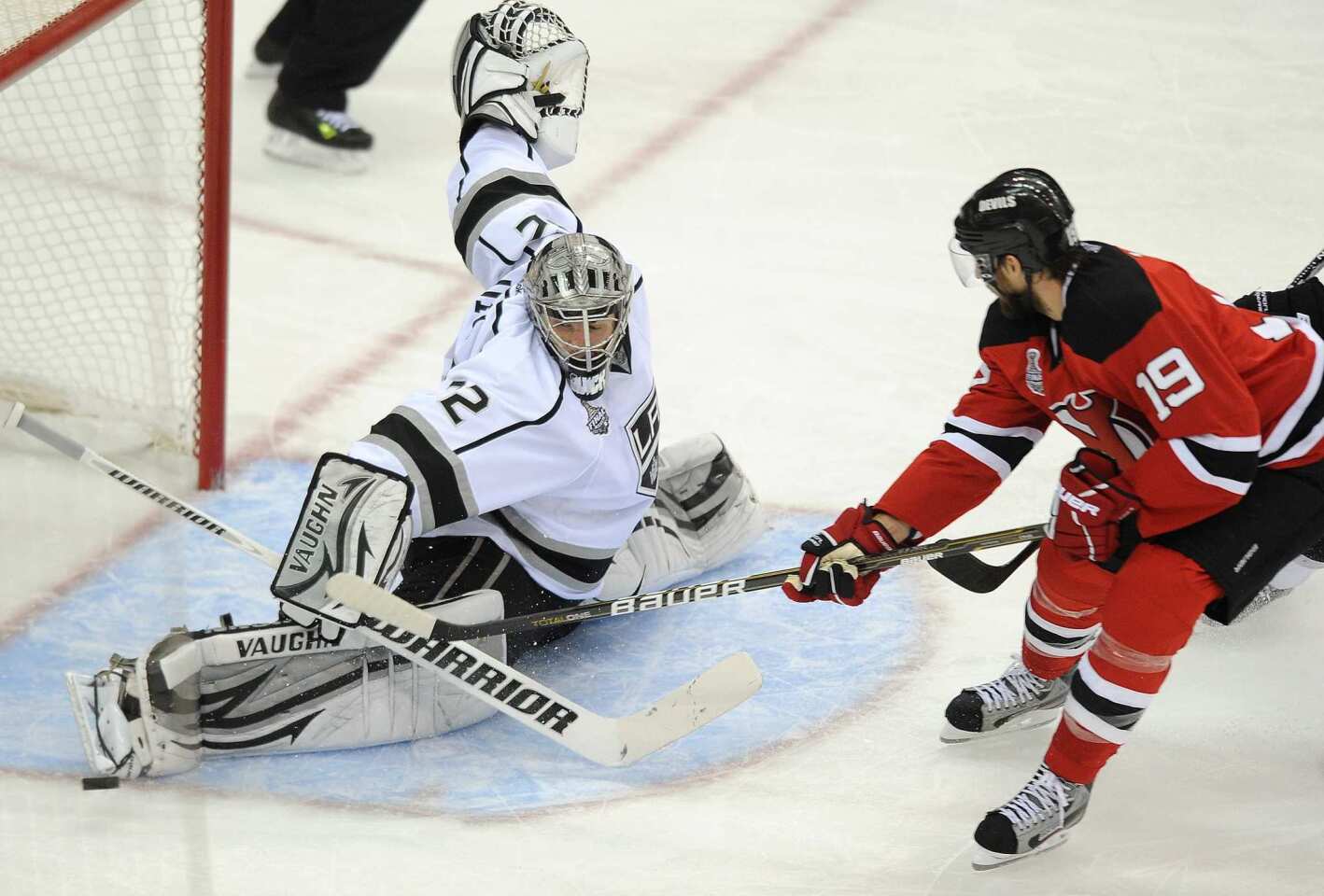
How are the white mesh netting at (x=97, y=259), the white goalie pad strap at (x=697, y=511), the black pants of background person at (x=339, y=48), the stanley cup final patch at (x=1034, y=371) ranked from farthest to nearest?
the black pants of background person at (x=339, y=48) → the white mesh netting at (x=97, y=259) → the white goalie pad strap at (x=697, y=511) → the stanley cup final patch at (x=1034, y=371)

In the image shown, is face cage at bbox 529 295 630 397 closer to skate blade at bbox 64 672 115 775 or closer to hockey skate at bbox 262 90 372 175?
skate blade at bbox 64 672 115 775

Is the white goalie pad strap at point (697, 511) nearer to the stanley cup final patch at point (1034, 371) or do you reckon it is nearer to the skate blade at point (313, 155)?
the stanley cup final patch at point (1034, 371)

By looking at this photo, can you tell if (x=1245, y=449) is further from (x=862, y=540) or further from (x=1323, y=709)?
(x=1323, y=709)

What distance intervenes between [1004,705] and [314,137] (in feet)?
9.00

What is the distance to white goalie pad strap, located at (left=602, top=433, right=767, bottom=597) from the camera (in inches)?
117

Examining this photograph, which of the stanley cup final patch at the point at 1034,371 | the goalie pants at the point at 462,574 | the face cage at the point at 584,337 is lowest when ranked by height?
the goalie pants at the point at 462,574

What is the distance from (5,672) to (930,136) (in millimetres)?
3074

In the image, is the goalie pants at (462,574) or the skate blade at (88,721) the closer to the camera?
the skate blade at (88,721)

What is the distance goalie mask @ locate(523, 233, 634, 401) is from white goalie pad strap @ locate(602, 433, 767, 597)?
0.60 m

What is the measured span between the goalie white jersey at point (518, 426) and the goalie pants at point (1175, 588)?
2.45ft

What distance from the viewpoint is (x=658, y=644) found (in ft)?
9.29

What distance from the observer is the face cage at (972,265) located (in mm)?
2158

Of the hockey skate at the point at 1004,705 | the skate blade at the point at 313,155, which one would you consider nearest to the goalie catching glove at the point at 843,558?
the hockey skate at the point at 1004,705

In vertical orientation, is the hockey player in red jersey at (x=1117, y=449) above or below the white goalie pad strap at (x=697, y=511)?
above
